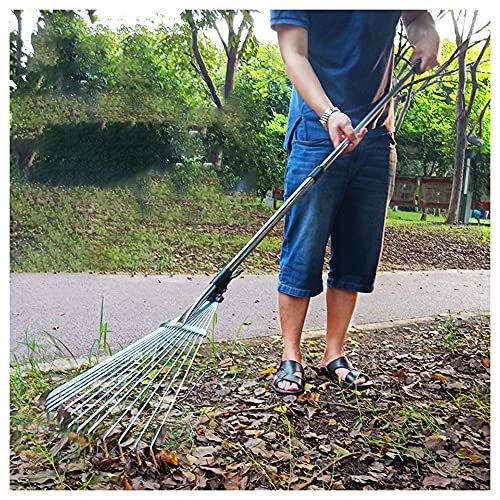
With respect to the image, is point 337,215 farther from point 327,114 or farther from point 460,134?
point 460,134

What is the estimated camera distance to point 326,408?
65.8 inches

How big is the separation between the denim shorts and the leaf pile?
0.66 ft

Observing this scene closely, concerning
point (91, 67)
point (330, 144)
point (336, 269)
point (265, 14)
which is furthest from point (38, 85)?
point (336, 269)

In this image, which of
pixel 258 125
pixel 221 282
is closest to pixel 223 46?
pixel 258 125

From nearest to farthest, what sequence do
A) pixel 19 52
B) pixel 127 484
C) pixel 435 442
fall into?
pixel 127 484 < pixel 435 442 < pixel 19 52

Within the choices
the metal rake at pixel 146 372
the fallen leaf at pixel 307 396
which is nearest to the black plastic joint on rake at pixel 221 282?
the metal rake at pixel 146 372

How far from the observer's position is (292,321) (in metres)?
1.74

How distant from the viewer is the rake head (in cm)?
152

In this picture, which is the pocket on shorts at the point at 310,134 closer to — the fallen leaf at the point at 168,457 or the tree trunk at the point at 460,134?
the tree trunk at the point at 460,134

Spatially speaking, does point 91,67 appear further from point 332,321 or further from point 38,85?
point 332,321

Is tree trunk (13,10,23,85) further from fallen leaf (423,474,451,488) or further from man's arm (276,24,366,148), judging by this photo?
fallen leaf (423,474,451,488)

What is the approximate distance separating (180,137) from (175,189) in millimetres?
148

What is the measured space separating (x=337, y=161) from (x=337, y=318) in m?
0.46

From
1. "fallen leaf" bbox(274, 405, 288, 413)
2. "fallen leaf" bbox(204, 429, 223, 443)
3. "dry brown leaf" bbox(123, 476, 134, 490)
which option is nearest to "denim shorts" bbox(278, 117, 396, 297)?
"fallen leaf" bbox(274, 405, 288, 413)
